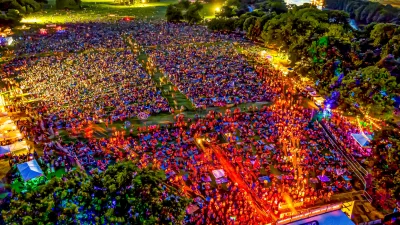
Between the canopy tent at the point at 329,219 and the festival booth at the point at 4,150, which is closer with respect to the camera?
the canopy tent at the point at 329,219

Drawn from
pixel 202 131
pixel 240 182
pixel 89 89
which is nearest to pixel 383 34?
pixel 202 131

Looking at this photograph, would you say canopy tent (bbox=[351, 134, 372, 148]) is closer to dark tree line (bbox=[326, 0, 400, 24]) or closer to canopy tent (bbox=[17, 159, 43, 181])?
canopy tent (bbox=[17, 159, 43, 181])

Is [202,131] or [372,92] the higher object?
A: [372,92]

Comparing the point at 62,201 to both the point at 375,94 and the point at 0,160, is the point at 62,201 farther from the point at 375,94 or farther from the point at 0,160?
the point at 375,94

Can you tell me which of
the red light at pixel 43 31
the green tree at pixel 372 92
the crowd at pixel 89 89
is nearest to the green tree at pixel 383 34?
the green tree at pixel 372 92

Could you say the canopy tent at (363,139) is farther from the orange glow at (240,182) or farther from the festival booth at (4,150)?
the festival booth at (4,150)

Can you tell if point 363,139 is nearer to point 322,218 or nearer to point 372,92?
point 372,92

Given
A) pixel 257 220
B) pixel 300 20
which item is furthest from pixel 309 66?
pixel 257 220
